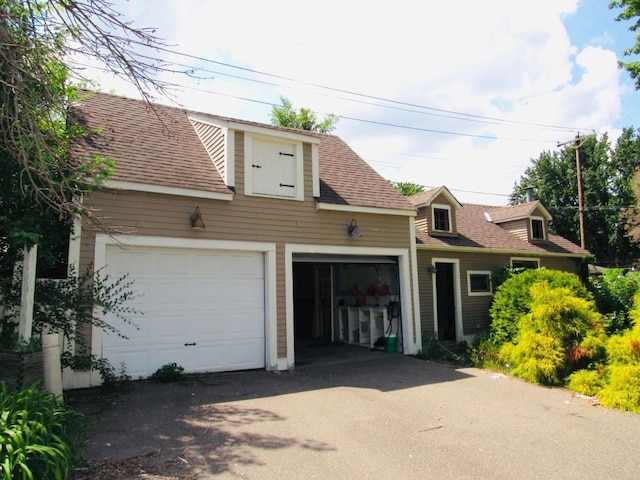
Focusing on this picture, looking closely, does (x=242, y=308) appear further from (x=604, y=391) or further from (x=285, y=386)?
(x=604, y=391)

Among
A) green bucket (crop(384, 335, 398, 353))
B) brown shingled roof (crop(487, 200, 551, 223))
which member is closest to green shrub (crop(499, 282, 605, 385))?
green bucket (crop(384, 335, 398, 353))

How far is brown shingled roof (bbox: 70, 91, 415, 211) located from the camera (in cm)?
847

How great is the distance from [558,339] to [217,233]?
22.7 feet

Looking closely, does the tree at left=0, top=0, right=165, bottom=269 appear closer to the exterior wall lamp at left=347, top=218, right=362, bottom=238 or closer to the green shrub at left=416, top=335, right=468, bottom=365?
the exterior wall lamp at left=347, top=218, right=362, bottom=238

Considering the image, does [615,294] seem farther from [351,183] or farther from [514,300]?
[351,183]

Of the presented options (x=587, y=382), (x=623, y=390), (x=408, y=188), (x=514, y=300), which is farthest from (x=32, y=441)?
(x=408, y=188)

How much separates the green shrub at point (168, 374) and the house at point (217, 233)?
199 millimetres

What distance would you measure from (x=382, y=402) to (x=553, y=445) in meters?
2.44

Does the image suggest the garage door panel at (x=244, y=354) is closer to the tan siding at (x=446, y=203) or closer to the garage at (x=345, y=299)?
the garage at (x=345, y=299)

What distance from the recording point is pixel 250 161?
9.36 m

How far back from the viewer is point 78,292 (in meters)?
6.51

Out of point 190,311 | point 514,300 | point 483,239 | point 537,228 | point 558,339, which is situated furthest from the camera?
point 537,228

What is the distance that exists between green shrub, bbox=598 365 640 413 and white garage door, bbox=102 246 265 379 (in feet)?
20.3

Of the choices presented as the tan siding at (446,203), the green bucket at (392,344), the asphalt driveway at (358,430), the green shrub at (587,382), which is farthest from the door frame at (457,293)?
the green shrub at (587,382)
